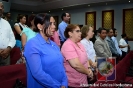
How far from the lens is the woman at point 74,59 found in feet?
6.39

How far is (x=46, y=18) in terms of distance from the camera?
1.52 meters

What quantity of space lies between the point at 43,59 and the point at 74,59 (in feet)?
1.80

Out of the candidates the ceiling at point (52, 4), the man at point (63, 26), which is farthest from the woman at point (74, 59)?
the ceiling at point (52, 4)

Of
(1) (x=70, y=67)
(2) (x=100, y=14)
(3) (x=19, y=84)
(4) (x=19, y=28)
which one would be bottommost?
(3) (x=19, y=84)

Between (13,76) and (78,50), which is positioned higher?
(78,50)

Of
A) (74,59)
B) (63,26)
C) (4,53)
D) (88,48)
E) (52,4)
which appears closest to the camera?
(74,59)

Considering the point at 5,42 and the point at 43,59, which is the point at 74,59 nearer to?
the point at 43,59

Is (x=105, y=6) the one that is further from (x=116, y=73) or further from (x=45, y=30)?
(x=45, y=30)

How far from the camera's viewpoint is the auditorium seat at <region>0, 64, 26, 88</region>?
1945 millimetres

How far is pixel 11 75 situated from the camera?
6.73ft

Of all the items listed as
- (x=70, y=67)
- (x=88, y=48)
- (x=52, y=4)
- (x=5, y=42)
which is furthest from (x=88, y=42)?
(x=52, y=4)

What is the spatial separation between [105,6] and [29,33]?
8.08 metres

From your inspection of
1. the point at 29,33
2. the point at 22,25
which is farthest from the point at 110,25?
the point at 29,33

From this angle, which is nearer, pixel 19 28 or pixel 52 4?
pixel 19 28
